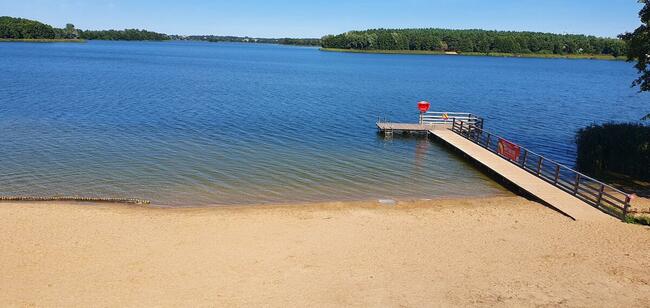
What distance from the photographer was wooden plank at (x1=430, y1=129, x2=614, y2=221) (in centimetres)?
1769

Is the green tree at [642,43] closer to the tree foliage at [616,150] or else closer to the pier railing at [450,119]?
the tree foliage at [616,150]

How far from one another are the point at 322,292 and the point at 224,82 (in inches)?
2487

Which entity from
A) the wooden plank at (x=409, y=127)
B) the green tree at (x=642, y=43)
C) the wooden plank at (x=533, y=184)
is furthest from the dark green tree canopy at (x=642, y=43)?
the wooden plank at (x=409, y=127)

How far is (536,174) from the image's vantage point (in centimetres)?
2292

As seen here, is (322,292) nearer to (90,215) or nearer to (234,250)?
(234,250)

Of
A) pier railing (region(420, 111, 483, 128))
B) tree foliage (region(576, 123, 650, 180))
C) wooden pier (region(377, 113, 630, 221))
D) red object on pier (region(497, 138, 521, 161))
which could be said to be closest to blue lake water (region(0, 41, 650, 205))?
wooden pier (region(377, 113, 630, 221))

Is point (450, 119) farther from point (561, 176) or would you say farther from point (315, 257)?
point (315, 257)

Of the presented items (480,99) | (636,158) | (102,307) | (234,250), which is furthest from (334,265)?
(480,99)

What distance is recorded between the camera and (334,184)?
22438 mm

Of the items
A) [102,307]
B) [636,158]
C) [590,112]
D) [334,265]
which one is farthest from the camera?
[590,112]

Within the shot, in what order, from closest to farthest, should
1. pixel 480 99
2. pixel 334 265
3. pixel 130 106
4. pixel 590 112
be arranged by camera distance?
1. pixel 334 265
2. pixel 130 106
3. pixel 590 112
4. pixel 480 99

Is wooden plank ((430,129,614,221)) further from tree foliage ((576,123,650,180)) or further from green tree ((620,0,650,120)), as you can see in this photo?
green tree ((620,0,650,120))

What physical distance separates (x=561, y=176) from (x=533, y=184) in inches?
183

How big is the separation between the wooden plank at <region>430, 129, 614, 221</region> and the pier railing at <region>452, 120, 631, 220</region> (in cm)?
32
